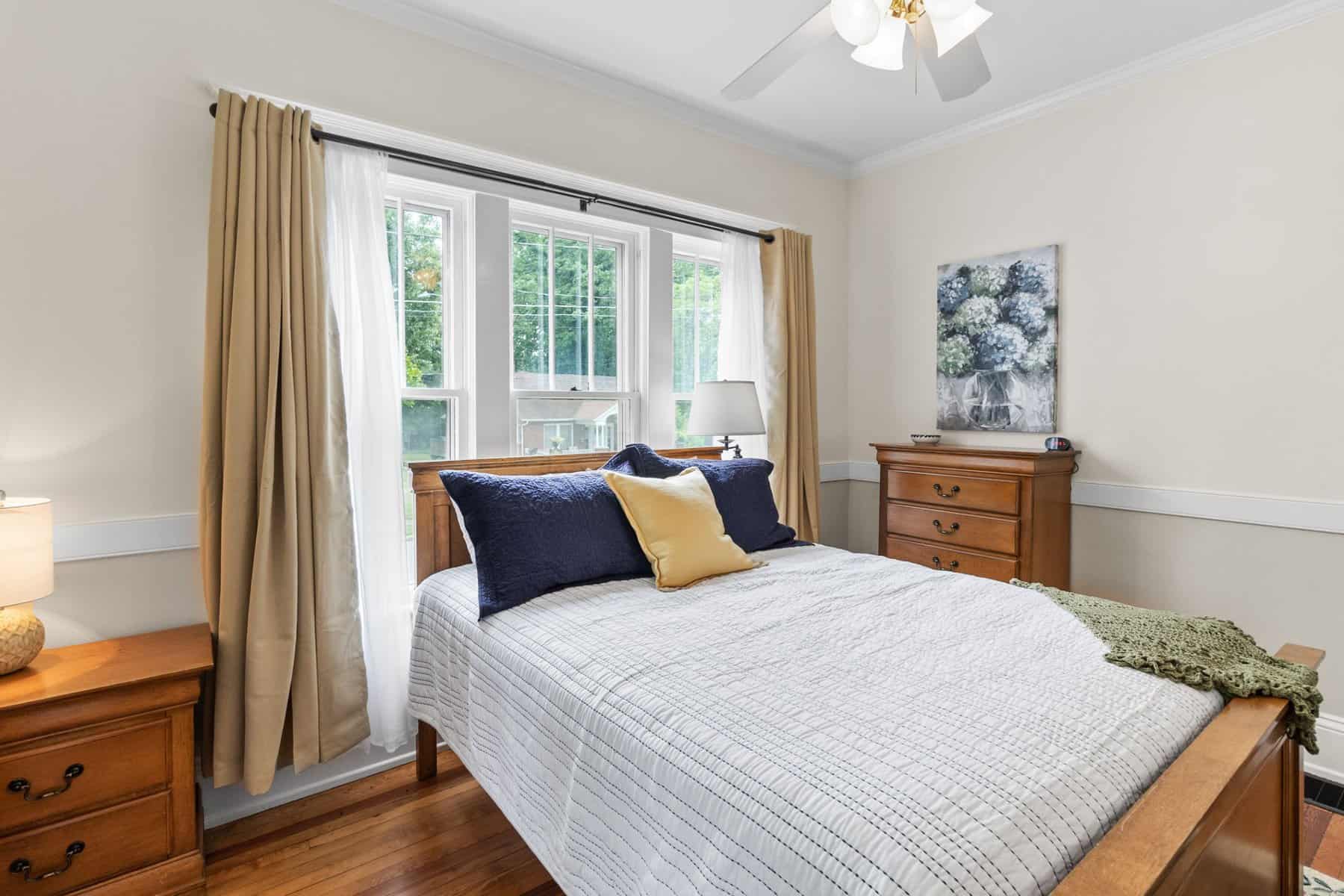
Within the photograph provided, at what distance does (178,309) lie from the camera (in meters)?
2.07

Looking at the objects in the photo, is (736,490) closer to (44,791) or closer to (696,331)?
(696,331)

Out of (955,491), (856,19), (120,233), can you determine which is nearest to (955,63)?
(856,19)

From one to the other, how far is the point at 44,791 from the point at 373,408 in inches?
51.2

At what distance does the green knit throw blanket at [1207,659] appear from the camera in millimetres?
1381

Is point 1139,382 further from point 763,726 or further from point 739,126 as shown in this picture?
point 763,726

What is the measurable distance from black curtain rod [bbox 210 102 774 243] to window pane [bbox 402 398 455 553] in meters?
0.88

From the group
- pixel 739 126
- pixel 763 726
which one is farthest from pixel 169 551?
pixel 739 126

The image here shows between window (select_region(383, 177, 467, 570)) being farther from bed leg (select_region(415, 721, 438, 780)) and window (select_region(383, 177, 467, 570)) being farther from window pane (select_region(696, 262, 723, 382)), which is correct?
window pane (select_region(696, 262, 723, 382))

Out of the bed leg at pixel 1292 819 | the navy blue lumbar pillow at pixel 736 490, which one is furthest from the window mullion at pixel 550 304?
the bed leg at pixel 1292 819

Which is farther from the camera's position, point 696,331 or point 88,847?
point 696,331

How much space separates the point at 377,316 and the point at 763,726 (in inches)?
75.9

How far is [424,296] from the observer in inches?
105

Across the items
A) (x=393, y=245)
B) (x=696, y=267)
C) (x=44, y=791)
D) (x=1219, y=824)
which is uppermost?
(x=696, y=267)

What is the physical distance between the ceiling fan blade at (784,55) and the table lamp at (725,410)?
4.13 ft
